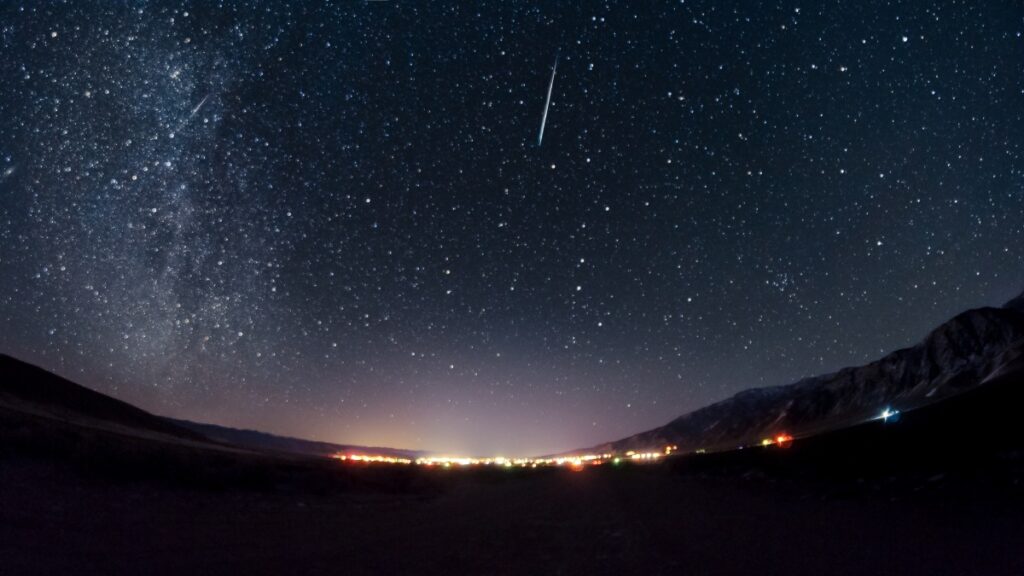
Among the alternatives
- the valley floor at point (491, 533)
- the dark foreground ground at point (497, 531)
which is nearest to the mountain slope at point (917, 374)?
the dark foreground ground at point (497, 531)

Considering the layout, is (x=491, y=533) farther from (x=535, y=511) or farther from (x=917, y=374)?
(x=917, y=374)

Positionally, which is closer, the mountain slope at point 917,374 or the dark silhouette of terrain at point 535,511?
the dark silhouette of terrain at point 535,511

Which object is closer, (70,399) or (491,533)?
(491,533)

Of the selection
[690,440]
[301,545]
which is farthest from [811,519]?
[690,440]

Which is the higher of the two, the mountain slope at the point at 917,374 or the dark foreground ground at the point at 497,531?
the mountain slope at the point at 917,374

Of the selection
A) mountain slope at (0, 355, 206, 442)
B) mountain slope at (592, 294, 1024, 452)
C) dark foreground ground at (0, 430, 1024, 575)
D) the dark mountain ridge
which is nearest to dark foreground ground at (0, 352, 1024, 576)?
dark foreground ground at (0, 430, 1024, 575)

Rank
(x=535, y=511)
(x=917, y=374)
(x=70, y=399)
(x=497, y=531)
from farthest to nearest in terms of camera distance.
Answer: (x=917, y=374) < (x=70, y=399) < (x=535, y=511) < (x=497, y=531)

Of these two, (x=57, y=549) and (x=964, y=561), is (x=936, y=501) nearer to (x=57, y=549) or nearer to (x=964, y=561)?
(x=964, y=561)

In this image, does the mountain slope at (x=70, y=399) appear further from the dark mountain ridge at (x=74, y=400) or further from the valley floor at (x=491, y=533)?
the valley floor at (x=491, y=533)

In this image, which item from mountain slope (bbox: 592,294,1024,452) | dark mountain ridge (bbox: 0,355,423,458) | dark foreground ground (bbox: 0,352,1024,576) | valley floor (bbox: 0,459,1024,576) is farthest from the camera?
mountain slope (bbox: 592,294,1024,452)

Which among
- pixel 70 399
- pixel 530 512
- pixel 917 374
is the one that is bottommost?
pixel 530 512

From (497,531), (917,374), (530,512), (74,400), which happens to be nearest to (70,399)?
(74,400)

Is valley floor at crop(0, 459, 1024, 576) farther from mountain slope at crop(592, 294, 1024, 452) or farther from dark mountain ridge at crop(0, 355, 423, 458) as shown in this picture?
mountain slope at crop(592, 294, 1024, 452)

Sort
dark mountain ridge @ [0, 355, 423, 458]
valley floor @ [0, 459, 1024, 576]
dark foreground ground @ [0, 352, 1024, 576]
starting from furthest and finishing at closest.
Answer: dark mountain ridge @ [0, 355, 423, 458] < dark foreground ground @ [0, 352, 1024, 576] < valley floor @ [0, 459, 1024, 576]
